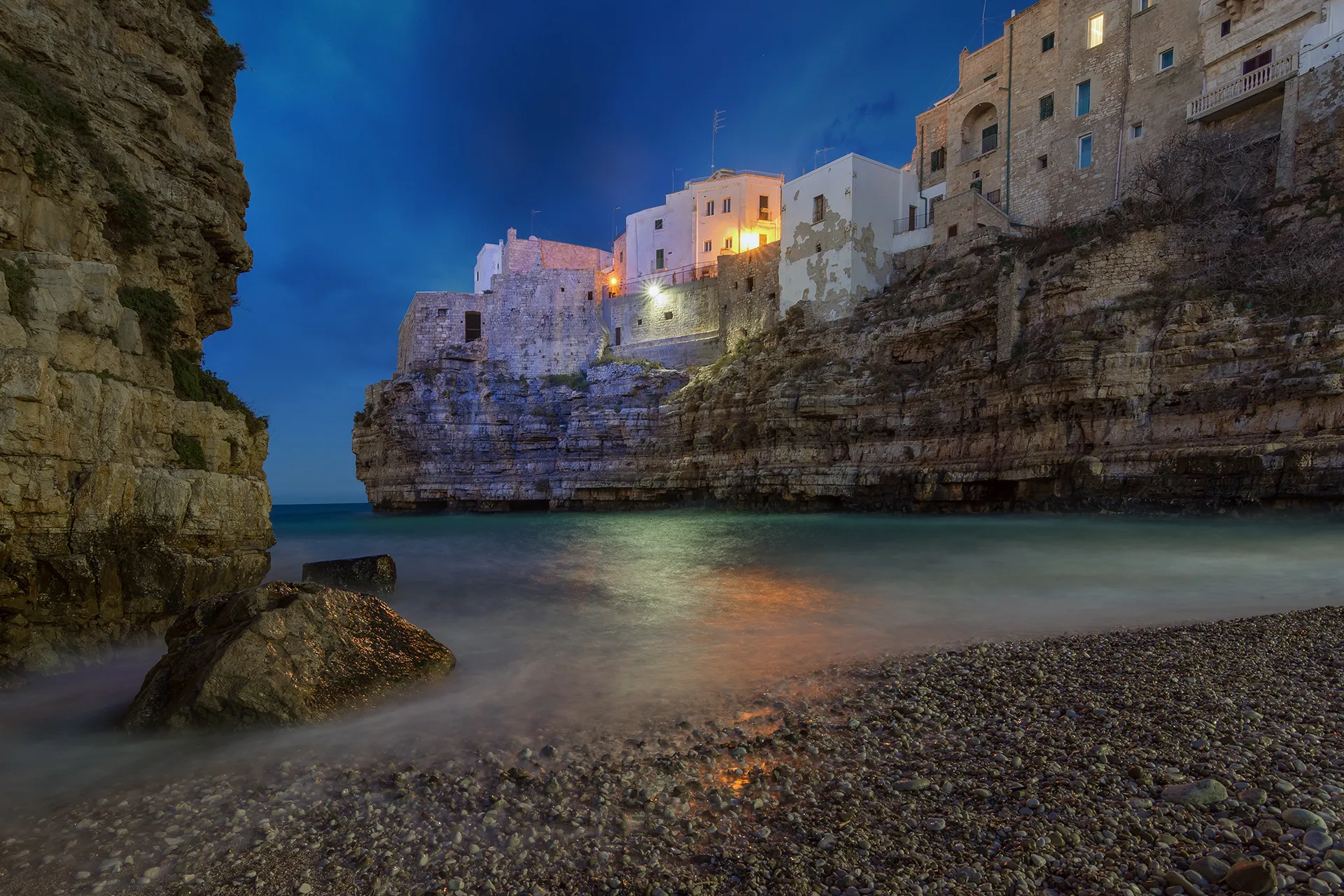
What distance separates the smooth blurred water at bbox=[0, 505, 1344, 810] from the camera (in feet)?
13.7

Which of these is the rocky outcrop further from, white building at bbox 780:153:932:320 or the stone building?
the stone building

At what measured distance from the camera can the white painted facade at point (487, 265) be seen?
189 ft

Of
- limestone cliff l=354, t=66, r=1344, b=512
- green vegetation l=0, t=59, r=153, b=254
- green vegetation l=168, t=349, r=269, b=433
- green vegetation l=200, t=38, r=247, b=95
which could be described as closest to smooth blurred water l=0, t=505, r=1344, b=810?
limestone cliff l=354, t=66, r=1344, b=512

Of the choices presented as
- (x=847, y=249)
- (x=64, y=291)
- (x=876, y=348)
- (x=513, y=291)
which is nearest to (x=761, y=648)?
(x=64, y=291)

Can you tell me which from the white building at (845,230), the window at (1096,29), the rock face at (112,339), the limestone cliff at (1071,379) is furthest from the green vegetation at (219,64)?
the window at (1096,29)

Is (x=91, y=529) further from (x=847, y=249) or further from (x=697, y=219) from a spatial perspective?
(x=697, y=219)

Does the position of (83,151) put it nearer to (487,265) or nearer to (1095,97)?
(1095,97)

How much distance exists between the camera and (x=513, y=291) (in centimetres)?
4653

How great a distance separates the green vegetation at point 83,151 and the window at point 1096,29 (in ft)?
118

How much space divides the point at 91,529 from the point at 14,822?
3.29 meters

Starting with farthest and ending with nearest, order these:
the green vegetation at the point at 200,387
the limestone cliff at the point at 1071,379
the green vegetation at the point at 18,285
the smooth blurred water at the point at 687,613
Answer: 1. the limestone cliff at the point at 1071,379
2. the green vegetation at the point at 200,387
3. the green vegetation at the point at 18,285
4. the smooth blurred water at the point at 687,613

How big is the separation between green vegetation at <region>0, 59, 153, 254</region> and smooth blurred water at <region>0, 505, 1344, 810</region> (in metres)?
4.83

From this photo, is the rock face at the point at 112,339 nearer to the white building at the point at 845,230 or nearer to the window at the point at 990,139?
the white building at the point at 845,230

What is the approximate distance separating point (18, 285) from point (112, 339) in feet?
3.30
